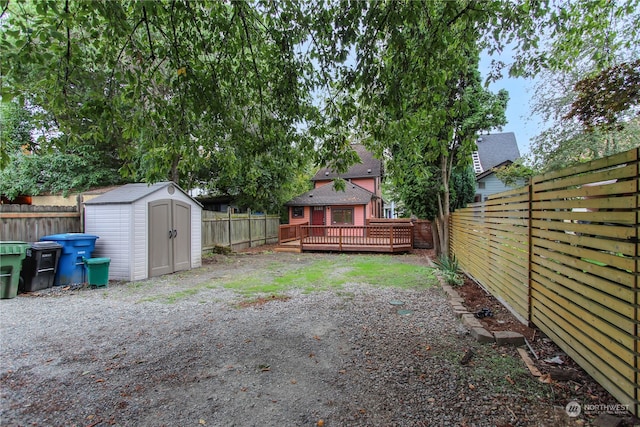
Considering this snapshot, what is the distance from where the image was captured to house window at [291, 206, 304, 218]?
2202cm

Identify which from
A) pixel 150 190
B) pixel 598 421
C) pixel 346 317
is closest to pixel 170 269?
pixel 150 190

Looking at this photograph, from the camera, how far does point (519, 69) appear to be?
164 inches

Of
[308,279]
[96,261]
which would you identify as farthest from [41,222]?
[308,279]

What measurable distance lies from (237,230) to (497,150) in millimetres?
18187

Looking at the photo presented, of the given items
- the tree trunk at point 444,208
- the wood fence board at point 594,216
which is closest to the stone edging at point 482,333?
the wood fence board at point 594,216

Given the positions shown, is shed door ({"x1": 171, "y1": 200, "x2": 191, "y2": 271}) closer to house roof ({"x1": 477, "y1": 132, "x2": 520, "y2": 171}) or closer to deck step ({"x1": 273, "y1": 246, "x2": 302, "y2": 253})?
deck step ({"x1": 273, "y1": 246, "x2": 302, "y2": 253})

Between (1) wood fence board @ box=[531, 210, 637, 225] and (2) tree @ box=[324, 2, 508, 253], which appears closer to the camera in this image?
(1) wood fence board @ box=[531, 210, 637, 225]

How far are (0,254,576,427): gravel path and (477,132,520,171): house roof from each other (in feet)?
59.1

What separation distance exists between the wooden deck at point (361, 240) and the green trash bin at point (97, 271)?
299 inches

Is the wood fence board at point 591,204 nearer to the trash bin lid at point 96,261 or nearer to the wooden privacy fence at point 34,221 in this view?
the trash bin lid at point 96,261

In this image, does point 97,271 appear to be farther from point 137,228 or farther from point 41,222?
point 41,222

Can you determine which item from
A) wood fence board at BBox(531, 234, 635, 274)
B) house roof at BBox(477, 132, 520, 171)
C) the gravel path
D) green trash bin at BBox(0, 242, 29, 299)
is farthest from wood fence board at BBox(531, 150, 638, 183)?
house roof at BBox(477, 132, 520, 171)

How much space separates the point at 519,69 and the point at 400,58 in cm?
208

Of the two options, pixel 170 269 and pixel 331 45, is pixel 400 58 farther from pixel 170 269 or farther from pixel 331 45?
pixel 170 269
